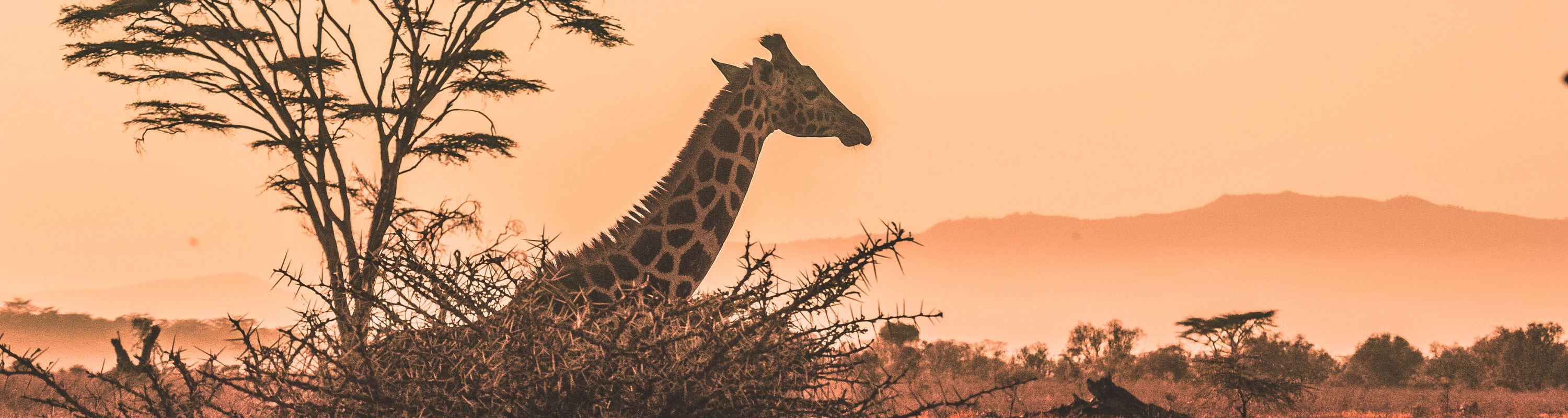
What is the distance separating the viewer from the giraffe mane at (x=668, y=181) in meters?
6.87

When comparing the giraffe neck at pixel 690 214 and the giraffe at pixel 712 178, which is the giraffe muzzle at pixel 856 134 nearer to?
the giraffe at pixel 712 178

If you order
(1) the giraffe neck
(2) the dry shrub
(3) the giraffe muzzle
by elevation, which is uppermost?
(3) the giraffe muzzle

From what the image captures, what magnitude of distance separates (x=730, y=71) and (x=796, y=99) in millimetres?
850

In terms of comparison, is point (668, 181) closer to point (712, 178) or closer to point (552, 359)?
point (712, 178)

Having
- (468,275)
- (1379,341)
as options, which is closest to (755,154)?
(468,275)

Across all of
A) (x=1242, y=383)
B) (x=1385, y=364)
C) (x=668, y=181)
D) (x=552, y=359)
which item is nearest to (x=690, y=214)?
(x=668, y=181)

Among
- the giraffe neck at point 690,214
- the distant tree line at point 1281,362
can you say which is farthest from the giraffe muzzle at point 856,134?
the distant tree line at point 1281,362

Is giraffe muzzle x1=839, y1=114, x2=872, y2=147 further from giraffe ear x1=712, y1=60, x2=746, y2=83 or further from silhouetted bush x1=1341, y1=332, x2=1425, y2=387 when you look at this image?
silhouetted bush x1=1341, y1=332, x2=1425, y2=387

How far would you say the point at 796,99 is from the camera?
31.8 feet

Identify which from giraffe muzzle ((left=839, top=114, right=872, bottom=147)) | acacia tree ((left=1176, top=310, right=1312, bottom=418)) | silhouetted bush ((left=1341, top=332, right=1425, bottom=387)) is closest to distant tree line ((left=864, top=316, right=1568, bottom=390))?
silhouetted bush ((left=1341, top=332, right=1425, bottom=387))

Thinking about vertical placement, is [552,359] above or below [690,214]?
below

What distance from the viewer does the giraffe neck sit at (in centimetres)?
678

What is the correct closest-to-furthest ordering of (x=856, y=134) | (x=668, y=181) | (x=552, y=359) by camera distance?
1. (x=552, y=359)
2. (x=668, y=181)
3. (x=856, y=134)

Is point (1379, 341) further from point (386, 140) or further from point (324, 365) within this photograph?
point (324, 365)
